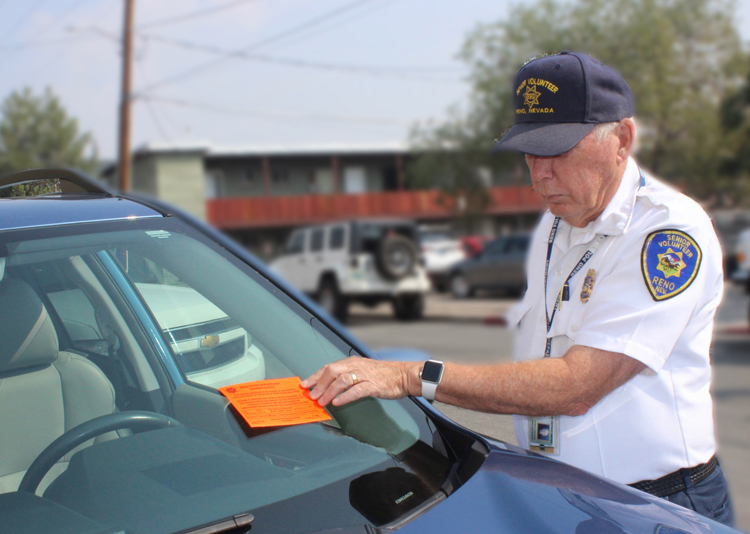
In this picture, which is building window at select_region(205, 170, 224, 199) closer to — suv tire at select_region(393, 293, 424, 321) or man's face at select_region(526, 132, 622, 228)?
suv tire at select_region(393, 293, 424, 321)

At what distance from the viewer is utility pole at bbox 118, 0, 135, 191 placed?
17.0m

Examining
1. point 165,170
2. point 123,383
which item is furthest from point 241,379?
point 165,170

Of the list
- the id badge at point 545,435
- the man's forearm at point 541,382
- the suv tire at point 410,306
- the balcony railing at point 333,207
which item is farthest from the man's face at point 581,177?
the balcony railing at point 333,207

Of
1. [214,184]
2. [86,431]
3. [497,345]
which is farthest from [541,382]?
[214,184]

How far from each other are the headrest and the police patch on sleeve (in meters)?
1.41

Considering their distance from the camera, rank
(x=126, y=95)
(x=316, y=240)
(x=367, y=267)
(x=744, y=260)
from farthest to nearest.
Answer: (x=126, y=95) → (x=316, y=240) → (x=367, y=267) → (x=744, y=260)

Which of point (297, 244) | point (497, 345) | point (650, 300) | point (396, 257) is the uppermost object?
point (650, 300)

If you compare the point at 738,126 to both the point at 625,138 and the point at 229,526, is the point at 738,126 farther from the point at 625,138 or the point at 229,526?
the point at 229,526

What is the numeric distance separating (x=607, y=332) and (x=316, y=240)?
13.1m

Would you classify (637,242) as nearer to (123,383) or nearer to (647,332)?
(647,332)

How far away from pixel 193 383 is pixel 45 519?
0.50 metres

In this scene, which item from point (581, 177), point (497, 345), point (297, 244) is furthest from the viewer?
point (297, 244)

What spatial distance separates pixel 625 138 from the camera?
1718mm

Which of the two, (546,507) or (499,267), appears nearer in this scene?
(546,507)
